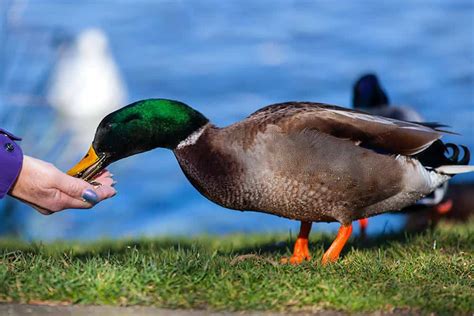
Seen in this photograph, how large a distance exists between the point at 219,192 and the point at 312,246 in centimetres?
119

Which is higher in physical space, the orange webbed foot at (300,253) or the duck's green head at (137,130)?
the duck's green head at (137,130)

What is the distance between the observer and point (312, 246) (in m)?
6.49

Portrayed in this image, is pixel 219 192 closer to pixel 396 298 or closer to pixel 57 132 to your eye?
pixel 396 298

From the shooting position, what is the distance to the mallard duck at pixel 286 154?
543 centimetres

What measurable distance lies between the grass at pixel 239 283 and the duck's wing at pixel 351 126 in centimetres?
74

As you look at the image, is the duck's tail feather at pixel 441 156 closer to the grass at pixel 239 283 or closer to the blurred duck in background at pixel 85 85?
the grass at pixel 239 283

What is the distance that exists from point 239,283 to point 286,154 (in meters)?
1.15

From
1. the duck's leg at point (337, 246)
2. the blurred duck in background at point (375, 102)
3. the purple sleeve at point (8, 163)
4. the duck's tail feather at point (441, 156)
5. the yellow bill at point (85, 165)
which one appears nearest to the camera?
the purple sleeve at point (8, 163)

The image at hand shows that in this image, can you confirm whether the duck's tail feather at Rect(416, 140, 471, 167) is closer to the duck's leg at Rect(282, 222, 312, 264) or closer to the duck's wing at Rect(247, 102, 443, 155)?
the duck's wing at Rect(247, 102, 443, 155)

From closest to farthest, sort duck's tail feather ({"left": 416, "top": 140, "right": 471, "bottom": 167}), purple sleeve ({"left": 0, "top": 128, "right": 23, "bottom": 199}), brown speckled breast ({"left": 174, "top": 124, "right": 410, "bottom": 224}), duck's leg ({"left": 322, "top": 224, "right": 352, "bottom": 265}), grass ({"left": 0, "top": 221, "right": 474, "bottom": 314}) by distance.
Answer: grass ({"left": 0, "top": 221, "right": 474, "bottom": 314}) < purple sleeve ({"left": 0, "top": 128, "right": 23, "bottom": 199}) < brown speckled breast ({"left": 174, "top": 124, "right": 410, "bottom": 224}) < duck's leg ({"left": 322, "top": 224, "right": 352, "bottom": 265}) < duck's tail feather ({"left": 416, "top": 140, "right": 471, "bottom": 167})

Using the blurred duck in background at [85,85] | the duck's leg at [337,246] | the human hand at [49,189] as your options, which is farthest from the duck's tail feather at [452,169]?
the blurred duck in background at [85,85]

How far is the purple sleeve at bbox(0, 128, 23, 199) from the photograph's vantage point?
4.58 m

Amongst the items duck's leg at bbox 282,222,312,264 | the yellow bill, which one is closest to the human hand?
the yellow bill

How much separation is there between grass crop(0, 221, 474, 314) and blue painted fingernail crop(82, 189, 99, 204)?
0.95 feet
